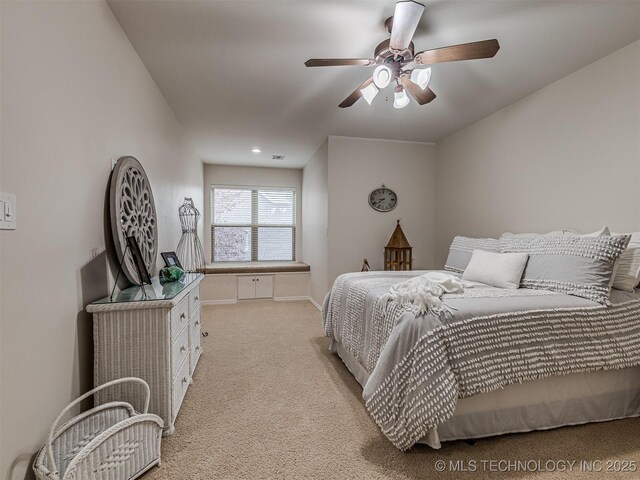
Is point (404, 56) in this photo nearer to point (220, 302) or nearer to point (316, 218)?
point (316, 218)

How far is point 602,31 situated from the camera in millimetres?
2033

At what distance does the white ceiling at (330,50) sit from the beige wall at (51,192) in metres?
0.49

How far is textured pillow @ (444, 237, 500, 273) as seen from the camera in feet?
9.34

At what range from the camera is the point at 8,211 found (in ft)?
3.40

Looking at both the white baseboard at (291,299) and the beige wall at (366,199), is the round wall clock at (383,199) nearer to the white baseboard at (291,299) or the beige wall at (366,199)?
the beige wall at (366,199)

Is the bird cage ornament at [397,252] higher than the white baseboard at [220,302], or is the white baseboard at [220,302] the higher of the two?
the bird cage ornament at [397,252]

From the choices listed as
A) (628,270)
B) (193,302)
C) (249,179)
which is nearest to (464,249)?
(628,270)

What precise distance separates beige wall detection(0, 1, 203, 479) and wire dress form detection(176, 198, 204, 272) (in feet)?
5.32

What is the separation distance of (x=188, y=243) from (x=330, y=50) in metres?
2.57

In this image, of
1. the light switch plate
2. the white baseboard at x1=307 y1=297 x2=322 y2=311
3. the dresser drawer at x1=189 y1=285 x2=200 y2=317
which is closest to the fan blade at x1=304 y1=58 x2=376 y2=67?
the light switch plate

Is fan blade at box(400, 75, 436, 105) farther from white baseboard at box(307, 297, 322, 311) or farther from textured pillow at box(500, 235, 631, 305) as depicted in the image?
white baseboard at box(307, 297, 322, 311)

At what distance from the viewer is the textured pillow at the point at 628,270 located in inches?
74.1

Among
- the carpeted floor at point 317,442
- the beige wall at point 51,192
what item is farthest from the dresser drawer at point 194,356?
the beige wall at point 51,192

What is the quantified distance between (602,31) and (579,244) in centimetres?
142
